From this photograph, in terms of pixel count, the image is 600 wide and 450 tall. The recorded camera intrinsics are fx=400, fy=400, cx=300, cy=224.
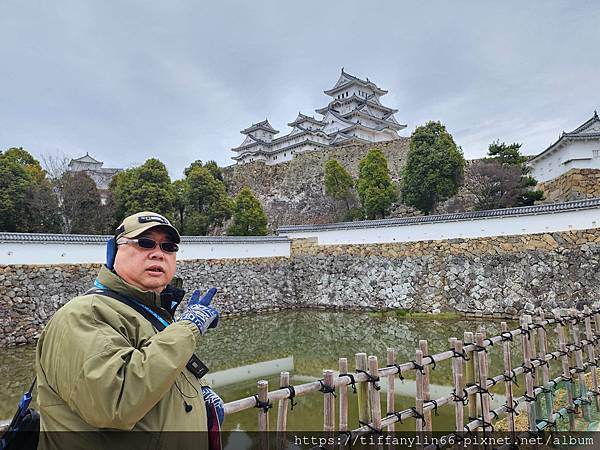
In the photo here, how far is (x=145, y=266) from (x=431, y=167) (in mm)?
15421

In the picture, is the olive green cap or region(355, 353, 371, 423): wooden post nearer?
the olive green cap

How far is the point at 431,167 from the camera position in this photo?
51.0ft

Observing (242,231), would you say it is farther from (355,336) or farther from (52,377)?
(52,377)

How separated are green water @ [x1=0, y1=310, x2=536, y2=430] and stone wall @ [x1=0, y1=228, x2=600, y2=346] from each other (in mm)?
779

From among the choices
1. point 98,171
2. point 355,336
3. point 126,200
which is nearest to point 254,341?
point 355,336

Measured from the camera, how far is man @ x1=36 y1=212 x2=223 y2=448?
1.03 meters

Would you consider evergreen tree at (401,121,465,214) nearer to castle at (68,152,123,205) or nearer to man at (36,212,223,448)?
man at (36,212,223,448)

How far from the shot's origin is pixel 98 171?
31.4m

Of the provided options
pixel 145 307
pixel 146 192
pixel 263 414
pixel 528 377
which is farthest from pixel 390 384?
pixel 146 192

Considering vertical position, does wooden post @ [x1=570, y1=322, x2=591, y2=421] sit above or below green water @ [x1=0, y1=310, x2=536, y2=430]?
above

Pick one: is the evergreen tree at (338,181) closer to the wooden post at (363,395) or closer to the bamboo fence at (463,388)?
the bamboo fence at (463,388)

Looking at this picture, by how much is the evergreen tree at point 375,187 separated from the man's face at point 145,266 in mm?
15927

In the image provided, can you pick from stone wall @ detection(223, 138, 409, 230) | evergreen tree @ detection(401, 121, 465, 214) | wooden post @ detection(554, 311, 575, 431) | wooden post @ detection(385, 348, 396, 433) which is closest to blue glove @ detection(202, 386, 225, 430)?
wooden post @ detection(385, 348, 396, 433)

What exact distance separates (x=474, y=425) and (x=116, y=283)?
2.83 metres
